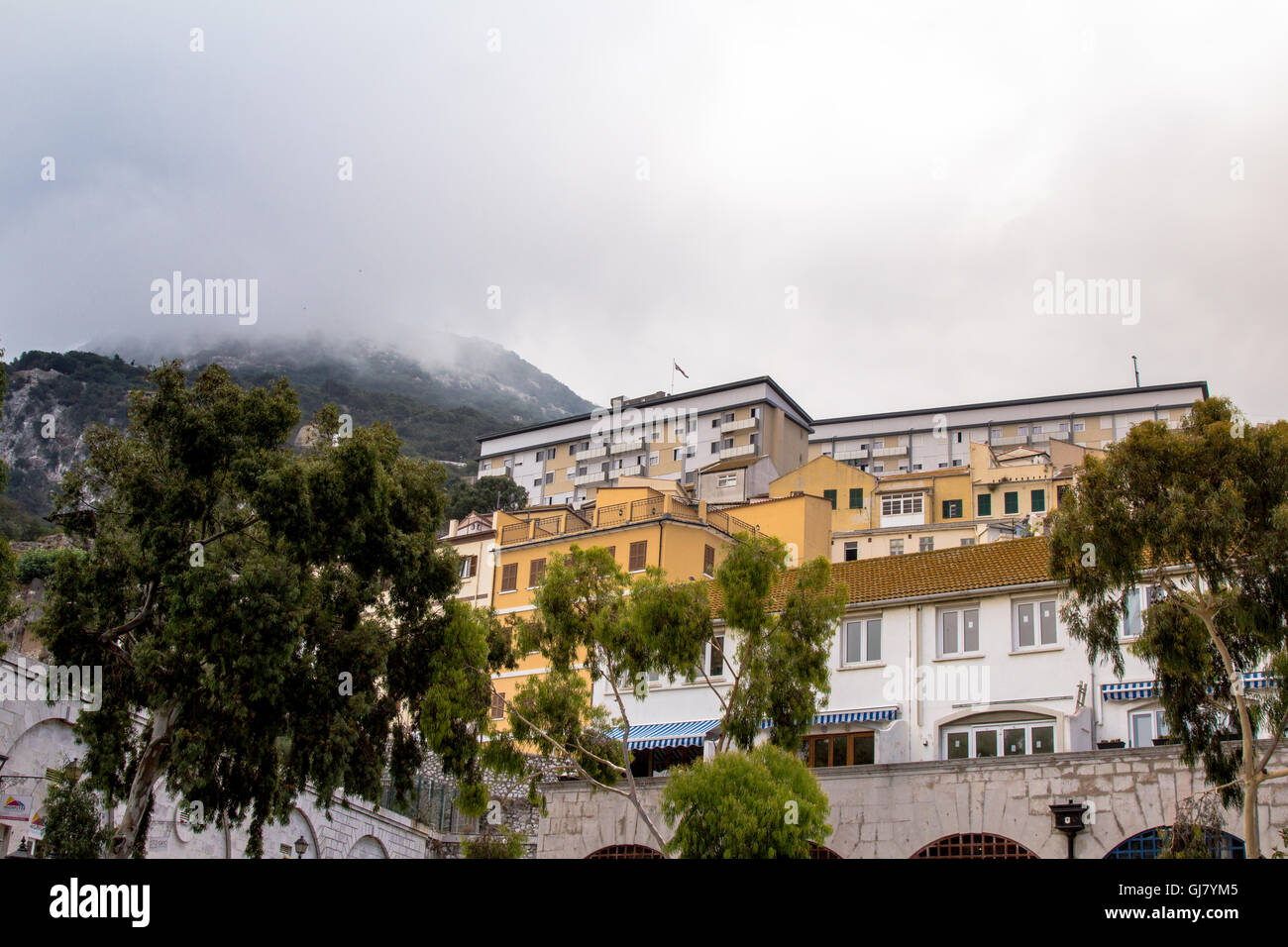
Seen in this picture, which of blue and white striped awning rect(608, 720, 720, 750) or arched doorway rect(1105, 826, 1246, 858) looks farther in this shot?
blue and white striped awning rect(608, 720, 720, 750)

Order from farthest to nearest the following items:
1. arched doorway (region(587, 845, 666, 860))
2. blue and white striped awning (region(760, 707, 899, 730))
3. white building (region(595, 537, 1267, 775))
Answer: blue and white striped awning (region(760, 707, 899, 730))
arched doorway (region(587, 845, 666, 860))
white building (region(595, 537, 1267, 775))

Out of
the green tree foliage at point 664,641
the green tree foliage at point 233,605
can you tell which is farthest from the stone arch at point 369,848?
the green tree foliage at point 664,641

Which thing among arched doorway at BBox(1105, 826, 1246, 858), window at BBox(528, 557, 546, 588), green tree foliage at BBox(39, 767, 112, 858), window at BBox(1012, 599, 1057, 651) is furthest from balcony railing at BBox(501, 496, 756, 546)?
green tree foliage at BBox(39, 767, 112, 858)

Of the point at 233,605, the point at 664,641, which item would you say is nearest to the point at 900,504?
the point at 664,641

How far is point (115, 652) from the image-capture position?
88.3 ft

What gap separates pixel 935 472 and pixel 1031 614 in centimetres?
5590

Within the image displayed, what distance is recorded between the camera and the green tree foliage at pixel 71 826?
25094 millimetres

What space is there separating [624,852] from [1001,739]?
10.4 m

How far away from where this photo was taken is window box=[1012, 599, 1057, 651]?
32.0 metres

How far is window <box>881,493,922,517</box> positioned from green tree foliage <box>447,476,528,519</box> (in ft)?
109

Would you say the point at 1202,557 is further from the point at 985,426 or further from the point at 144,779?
the point at 985,426

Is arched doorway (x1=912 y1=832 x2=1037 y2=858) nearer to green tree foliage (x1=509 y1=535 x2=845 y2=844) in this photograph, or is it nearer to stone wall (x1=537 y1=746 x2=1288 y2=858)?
stone wall (x1=537 y1=746 x2=1288 y2=858)

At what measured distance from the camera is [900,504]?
281 feet
